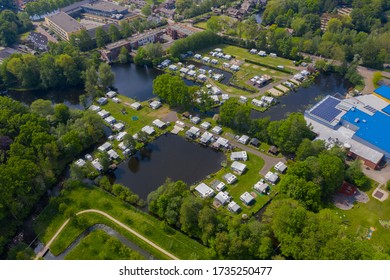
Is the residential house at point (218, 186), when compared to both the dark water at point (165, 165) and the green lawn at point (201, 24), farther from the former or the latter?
the green lawn at point (201, 24)

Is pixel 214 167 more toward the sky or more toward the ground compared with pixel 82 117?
more toward the ground

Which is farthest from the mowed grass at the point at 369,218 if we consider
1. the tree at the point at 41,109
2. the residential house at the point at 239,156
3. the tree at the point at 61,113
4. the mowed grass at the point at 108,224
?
the tree at the point at 41,109

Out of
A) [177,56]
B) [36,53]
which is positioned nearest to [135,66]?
[177,56]

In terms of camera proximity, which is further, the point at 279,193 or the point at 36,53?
the point at 36,53

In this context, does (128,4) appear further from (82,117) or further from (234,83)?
(82,117)

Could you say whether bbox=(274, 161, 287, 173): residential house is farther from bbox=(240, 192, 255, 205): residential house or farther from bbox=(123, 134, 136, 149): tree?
bbox=(123, 134, 136, 149): tree

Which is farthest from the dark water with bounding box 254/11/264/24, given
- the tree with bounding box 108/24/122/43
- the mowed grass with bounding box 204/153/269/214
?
the mowed grass with bounding box 204/153/269/214
